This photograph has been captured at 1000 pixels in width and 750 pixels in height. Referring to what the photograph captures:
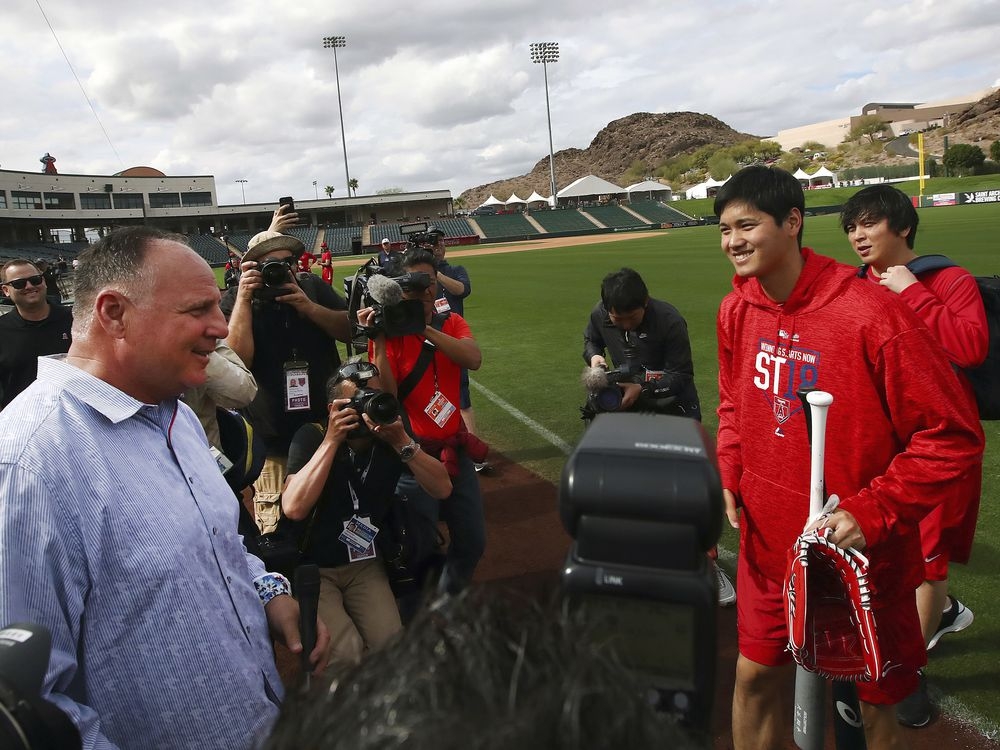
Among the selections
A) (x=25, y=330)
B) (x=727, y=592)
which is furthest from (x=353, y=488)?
(x=25, y=330)

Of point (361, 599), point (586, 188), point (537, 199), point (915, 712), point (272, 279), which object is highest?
point (586, 188)

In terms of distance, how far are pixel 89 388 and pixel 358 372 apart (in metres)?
1.76

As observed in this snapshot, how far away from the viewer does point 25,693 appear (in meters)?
0.87

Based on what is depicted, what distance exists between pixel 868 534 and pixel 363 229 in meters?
74.2

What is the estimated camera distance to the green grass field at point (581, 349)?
3.41 meters

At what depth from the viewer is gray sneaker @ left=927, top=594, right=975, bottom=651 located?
3.49 m

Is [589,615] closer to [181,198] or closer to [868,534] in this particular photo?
[868,534]

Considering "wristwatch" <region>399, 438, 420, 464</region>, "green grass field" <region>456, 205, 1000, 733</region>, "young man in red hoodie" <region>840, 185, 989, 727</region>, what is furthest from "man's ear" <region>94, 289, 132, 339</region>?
"green grass field" <region>456, 205, 1000, 733</region>

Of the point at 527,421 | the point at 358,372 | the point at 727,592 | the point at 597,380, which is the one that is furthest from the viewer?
the point at 527,421

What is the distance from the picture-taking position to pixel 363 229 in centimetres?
7281

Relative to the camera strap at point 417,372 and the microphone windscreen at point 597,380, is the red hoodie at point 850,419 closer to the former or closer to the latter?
the microphone windscreen at point 597,380

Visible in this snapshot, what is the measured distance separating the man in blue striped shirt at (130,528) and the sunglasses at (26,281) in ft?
12.8

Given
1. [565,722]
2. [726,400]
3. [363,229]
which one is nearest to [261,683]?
[565,722]

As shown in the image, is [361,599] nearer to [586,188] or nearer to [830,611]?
[830,611]
